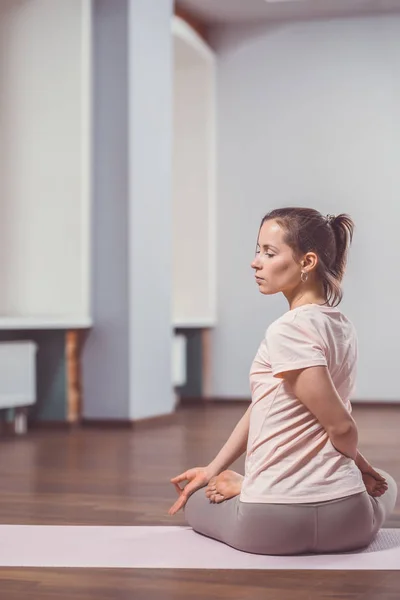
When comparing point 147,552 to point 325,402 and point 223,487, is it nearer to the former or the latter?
point 223,487

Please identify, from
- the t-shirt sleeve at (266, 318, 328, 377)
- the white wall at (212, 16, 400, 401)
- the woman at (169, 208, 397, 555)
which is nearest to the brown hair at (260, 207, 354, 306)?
the woman at (169, 208, 397, 555)

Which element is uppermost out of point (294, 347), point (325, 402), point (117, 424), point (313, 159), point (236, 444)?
point (313, 159)

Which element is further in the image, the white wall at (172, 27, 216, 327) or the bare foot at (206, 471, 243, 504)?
the white wall at (172, 27, 216, 327)

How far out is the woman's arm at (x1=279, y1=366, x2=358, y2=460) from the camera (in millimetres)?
2176

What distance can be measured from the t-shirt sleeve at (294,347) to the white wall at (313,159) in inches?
196

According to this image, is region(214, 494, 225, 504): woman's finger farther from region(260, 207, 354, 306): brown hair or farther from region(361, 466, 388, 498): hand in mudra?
region(260, 207, 354, 306): brown hair

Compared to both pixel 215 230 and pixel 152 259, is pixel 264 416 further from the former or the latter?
pixel 215 230

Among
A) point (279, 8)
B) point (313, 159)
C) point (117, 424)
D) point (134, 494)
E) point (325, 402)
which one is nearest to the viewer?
point (325, 402)

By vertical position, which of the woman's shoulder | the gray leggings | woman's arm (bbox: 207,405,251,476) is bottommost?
the gray leggings

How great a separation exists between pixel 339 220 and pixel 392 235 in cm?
490

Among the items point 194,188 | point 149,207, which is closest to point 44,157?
point 149,207

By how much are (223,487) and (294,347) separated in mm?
414

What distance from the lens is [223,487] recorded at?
2.39 metres

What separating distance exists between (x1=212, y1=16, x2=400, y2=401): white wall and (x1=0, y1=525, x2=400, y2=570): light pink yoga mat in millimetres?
4667
